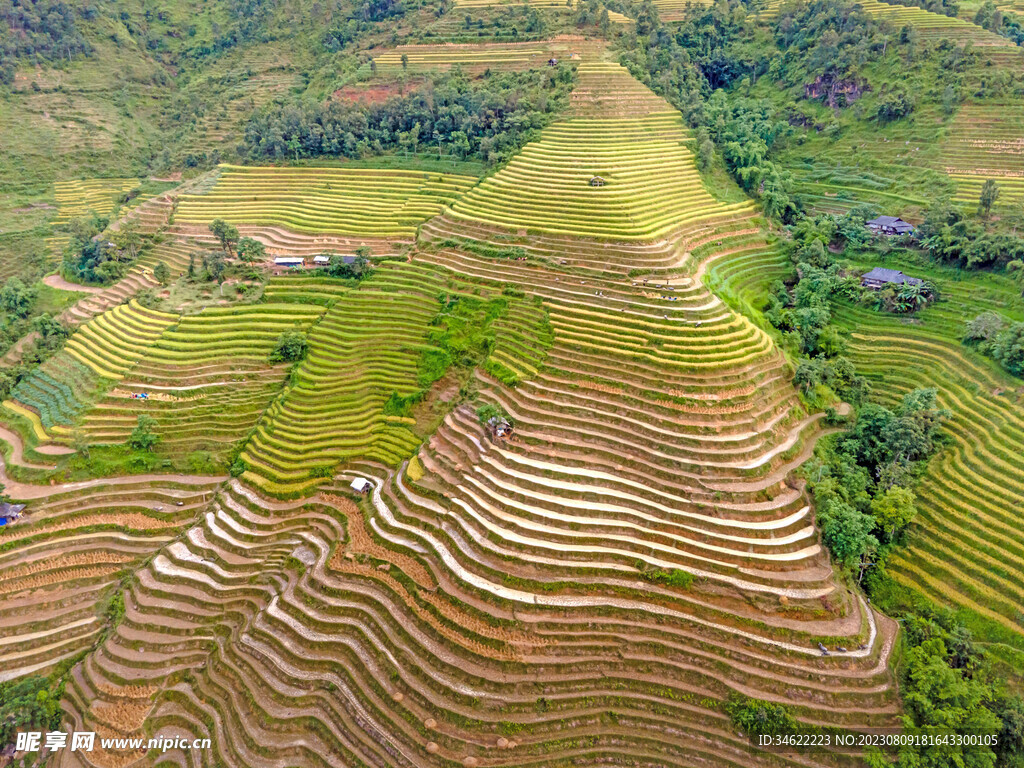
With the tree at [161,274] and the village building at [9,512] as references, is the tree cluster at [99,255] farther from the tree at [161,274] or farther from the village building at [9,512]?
the village building at [9,512]

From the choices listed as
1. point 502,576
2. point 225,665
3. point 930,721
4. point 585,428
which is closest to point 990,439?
point 930,721

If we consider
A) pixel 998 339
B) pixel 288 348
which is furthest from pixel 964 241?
pixel 288 348

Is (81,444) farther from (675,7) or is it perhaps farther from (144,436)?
(675,7)

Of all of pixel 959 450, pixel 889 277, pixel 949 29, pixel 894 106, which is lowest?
pixel 959 450

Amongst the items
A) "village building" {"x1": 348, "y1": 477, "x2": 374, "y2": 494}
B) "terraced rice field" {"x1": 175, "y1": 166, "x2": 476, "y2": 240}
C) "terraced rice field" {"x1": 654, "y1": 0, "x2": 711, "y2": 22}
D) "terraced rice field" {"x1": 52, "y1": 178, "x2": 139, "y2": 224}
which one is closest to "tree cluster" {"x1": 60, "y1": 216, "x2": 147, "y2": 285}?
"terraced rice field" {"x1": 175, "y1": 166, "x2": 476, "y2": 240}

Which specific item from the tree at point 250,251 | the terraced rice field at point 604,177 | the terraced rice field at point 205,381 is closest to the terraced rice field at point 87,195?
the tree at point 250,251
